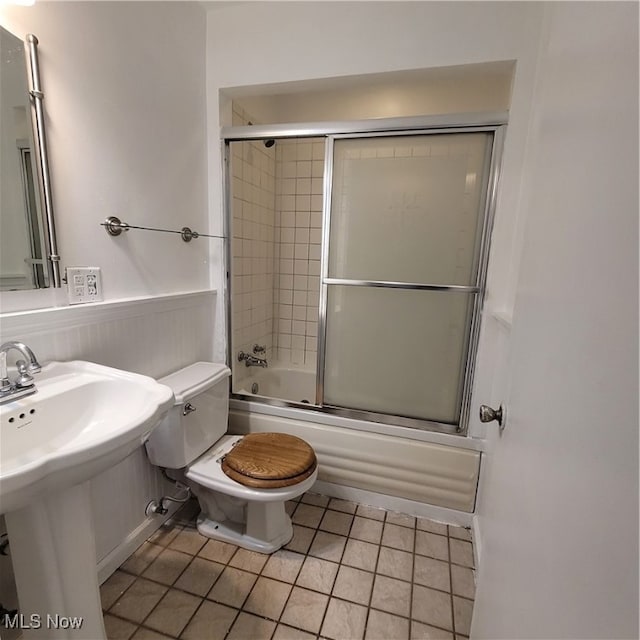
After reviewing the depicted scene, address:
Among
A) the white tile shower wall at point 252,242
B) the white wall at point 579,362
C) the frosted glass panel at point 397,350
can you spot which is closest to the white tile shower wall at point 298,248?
the white tile shower wall at point 252,242

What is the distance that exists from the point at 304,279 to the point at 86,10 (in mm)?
1867

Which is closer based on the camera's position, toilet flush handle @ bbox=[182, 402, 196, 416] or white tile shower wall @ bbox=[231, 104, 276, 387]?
toilet flush handle @ bbox=[182, 402, 196, 416]

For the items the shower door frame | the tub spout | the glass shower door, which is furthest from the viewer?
the tub spout

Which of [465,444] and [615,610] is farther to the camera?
[465,444]

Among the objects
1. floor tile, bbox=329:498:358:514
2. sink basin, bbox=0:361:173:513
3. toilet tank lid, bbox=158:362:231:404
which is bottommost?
floor tile, bbox=329:498:358:514

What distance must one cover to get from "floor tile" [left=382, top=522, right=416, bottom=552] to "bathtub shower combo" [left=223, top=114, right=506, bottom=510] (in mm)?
166

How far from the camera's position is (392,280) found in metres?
1.71

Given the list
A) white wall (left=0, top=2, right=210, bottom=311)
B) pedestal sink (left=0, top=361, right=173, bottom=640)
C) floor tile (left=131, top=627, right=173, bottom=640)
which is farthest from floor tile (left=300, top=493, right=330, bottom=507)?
white wall (left=0, top=2, right=210, bottom=311)

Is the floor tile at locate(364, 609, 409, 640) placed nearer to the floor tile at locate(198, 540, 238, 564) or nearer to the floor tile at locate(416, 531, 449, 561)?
the floor tile at locate(416, 531, 449, 561)

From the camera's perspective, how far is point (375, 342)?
1.80 m

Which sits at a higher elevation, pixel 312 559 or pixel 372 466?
pixel 372 466

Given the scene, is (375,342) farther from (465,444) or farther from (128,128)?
(128,128)

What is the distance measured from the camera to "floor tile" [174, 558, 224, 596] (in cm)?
131

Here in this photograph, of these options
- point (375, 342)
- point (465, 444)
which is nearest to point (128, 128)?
point (375, 342)
